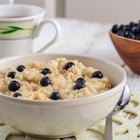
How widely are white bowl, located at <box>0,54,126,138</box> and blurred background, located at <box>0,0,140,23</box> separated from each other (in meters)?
1.51

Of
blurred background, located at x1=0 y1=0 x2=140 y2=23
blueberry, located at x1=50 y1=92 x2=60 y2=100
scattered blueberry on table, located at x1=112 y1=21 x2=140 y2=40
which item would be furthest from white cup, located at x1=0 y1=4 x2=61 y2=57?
blurred background, located at x1=0 y1=0 x2=140 y2=23

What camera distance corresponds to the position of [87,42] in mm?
1109

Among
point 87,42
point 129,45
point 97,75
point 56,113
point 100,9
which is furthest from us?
point 100,9

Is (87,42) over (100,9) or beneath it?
over

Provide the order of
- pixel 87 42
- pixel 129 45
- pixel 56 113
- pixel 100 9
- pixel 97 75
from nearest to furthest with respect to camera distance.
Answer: pixel 56 113
pixel 97 75
pixel 129 45
pixel 87 42
pixel 100 9

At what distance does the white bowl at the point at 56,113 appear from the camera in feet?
1.74

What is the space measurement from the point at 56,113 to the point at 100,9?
1613 millimetres

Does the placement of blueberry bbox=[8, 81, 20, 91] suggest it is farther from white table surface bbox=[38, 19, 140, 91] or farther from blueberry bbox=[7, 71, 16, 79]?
white table surface bbox=[38, 19, 140, 91]

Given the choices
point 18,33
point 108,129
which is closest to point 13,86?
point 108,129

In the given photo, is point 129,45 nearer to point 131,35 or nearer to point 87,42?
point 131,35

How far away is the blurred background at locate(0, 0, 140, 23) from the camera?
2.07 metres

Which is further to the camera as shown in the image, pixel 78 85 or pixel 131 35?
pixel 131 35

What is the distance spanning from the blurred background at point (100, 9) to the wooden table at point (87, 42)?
0.80m

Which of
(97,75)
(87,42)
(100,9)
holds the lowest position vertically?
(100,9)
